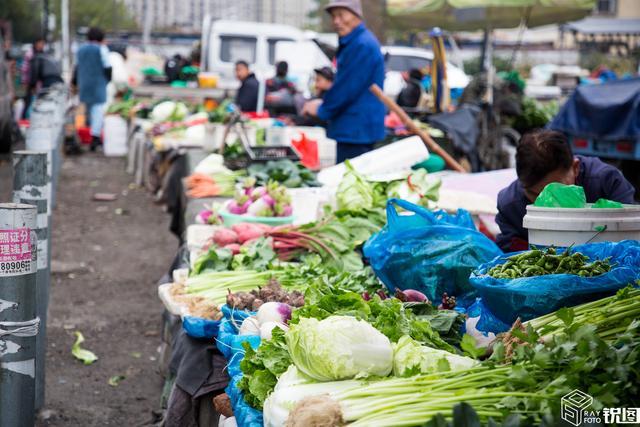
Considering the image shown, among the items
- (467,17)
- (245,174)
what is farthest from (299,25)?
(245,174)

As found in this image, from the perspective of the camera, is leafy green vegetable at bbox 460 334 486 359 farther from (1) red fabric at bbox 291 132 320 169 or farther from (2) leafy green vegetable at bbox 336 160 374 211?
(1) red fabric at bbox 291 132 320 169

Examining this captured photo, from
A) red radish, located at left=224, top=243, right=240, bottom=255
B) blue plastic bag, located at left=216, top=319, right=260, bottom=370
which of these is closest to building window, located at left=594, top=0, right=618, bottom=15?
red radish, located at left=224, top=243, right=240, bottom=255

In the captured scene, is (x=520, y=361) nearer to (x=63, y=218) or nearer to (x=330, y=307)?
(x=330, y=307)

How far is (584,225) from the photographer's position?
11.8ft

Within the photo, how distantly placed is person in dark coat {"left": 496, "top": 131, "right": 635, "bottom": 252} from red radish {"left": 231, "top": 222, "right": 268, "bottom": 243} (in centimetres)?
148

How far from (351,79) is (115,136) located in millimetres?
10056

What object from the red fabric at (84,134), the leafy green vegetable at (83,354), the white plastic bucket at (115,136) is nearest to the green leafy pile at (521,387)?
the leafy green vegetable at (83,354)

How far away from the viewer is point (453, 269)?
408cm

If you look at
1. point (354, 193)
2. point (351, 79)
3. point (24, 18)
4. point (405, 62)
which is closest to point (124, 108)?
point (405, 62)

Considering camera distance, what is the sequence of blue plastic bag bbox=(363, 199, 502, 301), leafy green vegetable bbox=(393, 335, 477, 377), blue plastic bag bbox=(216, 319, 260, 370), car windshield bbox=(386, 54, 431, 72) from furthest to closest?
car windshield bbox=(386, 54, 431, 72), blue plastic bag bbox=(363, 199, 502, 301), blue plastic bag bbox=(216, 319, 260, 370), leafy green vegetable bbox=(393, 335, 477, 377)

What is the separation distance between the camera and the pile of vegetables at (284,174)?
23.7 feet

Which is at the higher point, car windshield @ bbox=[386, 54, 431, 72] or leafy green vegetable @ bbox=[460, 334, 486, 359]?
car windshield @ bbox=[386, 54, 431, 72]

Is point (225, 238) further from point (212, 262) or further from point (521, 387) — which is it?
point (521, 387)

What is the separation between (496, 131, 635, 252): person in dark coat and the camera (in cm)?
425
